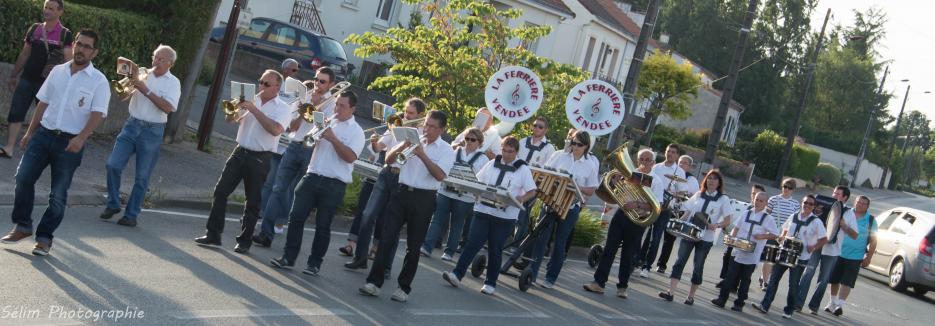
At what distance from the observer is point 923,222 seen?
74.7ft

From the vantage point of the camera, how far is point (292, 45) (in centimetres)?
3016

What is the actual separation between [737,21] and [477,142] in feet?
272

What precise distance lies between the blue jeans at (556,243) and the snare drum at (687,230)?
1820 mm

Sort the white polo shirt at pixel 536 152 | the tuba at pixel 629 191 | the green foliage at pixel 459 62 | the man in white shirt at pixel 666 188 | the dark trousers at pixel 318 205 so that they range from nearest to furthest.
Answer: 1. the dark trousers at pixel 318 205
2. the tuba at pixel 629 191
3. the white polo shirt at pixel 536 152
4. the man in white shirt at pixel 666 188
5. the green foliage at pixel 459 62

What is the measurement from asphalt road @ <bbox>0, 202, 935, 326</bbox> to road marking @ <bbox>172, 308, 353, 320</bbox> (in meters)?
0.01

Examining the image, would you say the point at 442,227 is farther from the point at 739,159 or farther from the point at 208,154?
the point at 739,159

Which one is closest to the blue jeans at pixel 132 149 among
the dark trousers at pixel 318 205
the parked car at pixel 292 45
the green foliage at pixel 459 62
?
the dark trousers at pixel 318 205

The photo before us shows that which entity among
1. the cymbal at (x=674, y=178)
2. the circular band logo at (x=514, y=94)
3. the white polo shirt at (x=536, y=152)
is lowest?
the white polo shirt at (x=536, y=152)

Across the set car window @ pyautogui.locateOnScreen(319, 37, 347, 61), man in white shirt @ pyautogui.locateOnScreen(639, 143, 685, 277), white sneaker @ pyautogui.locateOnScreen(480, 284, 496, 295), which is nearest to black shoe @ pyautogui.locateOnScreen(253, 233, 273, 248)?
white sneaker @ pyautogui.locateOnScreen(480, 284, 496, 295)

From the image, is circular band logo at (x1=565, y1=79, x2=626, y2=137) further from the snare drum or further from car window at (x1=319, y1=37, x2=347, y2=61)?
car window at (x1=319, y1=37, x2=347, y2=61)

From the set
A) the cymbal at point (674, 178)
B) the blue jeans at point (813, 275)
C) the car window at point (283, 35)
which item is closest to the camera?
the blue jeans at point (813, 275)

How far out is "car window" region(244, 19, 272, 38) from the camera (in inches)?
1220

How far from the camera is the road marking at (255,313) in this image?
8250mm

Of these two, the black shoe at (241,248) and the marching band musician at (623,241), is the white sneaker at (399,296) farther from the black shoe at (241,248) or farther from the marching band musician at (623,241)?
the marching band musician at (623,241)
